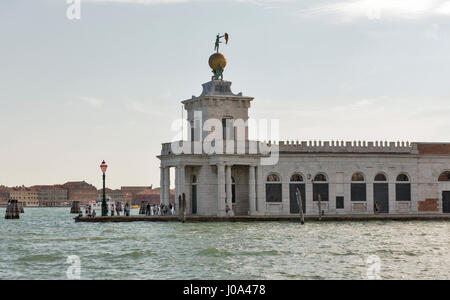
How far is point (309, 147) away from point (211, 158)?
7.75 meters

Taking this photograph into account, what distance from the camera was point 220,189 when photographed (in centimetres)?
5312

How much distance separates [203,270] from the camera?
26.8 metres

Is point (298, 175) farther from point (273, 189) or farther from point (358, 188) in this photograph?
point (358, 188)

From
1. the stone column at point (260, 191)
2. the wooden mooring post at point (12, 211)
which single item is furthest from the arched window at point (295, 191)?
the wooden mooring post at point (12, 211)

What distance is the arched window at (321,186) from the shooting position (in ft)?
185

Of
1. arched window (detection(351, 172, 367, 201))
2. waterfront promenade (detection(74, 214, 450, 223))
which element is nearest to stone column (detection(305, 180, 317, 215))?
waterfront promenade (detection(74, 214, 450, 223))

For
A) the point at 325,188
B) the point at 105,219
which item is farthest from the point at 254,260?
the point at 325,188

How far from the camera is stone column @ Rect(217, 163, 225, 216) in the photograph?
53.0 metres

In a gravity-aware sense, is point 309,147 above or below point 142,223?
above

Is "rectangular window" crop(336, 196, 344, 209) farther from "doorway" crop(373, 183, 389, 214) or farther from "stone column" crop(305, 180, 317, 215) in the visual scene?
"doorway" crop(373, 183, 389, 214)

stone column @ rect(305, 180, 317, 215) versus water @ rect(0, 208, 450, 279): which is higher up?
stone column @ rect(305, 180, 317, 215)

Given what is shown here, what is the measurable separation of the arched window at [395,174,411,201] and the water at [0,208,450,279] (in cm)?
900
